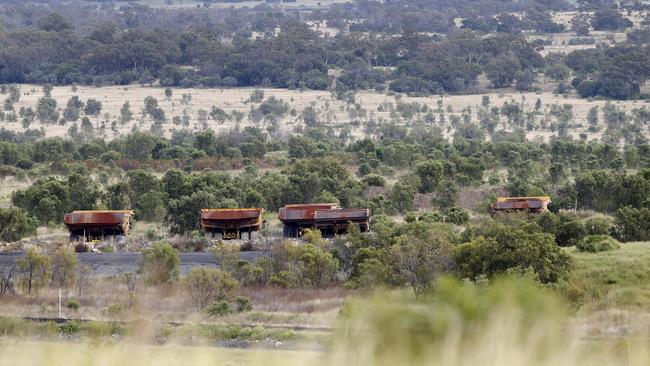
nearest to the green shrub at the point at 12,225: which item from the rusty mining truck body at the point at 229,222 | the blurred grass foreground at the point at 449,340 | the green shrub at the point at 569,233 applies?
the rusty mining truck body at the point at 229,222

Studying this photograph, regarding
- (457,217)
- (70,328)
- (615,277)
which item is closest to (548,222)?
(457,217)

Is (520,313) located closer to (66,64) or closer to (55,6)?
(66,64)

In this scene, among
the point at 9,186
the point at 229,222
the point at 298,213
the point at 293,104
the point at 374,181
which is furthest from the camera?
the point at 293,104

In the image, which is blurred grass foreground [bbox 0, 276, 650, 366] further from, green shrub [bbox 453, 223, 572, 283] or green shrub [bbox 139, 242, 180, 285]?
green shrub [bbox 139, 242, 180, 285]

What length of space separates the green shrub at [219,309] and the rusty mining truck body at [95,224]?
10510 millimetres

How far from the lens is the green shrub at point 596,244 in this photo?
20.1m

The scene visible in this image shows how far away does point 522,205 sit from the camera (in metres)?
28.2

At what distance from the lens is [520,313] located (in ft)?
13.0

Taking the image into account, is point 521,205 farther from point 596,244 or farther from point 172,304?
point 172,304

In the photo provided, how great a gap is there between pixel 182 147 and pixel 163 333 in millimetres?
34294

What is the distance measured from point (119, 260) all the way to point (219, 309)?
7.29 meters

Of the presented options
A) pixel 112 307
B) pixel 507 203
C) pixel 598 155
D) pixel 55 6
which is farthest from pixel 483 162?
pixel 55 6

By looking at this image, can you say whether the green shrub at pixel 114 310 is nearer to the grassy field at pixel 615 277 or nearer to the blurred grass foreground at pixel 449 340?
the grassy field at pixel 615 277

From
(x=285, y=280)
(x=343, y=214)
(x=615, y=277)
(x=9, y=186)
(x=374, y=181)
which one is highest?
(x=615, y=277)
